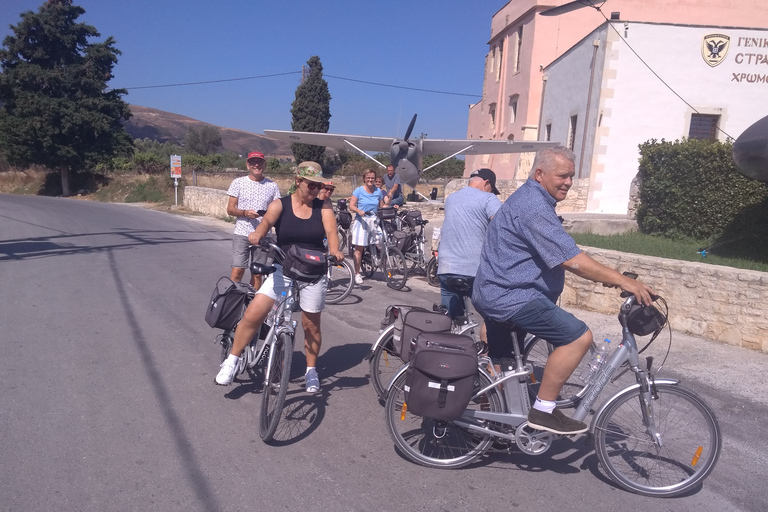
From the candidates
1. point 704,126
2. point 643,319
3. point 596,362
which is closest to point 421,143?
point 704,126

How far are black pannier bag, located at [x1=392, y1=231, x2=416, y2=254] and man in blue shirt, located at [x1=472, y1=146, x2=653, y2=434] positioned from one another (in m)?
5.79

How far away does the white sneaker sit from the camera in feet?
14.1

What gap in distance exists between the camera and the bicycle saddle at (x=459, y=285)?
4.22 metres

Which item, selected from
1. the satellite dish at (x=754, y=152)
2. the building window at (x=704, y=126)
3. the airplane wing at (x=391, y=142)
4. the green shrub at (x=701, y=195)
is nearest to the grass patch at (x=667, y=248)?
the green shrub at (x=701, y=195)

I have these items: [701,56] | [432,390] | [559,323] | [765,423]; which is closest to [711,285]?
[765,423]

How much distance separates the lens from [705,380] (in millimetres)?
5410

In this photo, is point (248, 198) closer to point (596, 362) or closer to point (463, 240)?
point (463, 240)

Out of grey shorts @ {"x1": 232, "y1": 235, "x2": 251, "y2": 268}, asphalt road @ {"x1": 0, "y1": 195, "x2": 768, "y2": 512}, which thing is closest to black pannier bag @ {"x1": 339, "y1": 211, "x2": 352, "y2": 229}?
asphalt road @ {"x1": 0, "y1": 195, "x2": 768, "y2": 512}

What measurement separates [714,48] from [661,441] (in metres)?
18.4

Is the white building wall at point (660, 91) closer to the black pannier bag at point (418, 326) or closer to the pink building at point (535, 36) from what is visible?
the pink building at point (535, 36)

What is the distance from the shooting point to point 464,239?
4.52m

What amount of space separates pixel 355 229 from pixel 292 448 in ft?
19.1

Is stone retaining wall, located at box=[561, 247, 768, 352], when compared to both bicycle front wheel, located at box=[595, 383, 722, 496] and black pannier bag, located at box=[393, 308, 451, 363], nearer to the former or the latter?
bicycle front wheel, located at box=[595, 383, 722, 496]

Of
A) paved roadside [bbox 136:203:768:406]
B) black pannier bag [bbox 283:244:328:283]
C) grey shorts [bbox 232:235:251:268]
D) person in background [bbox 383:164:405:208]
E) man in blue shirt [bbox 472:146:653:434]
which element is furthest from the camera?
person in background [bbox 383:164:405:208]
